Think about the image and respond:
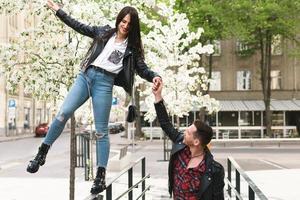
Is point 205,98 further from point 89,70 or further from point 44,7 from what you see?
point 89,70

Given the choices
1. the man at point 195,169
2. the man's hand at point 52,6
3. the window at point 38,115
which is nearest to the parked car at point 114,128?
the window at point 38,115

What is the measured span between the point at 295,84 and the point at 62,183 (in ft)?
120

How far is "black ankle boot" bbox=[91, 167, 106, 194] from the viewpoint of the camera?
4789mm

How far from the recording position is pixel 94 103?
498cm

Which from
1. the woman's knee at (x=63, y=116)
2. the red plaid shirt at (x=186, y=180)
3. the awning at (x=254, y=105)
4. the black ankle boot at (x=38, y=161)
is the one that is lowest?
the red plaid shirt at (x=186, y=180)

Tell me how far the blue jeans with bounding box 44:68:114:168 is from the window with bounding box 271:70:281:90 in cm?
4695

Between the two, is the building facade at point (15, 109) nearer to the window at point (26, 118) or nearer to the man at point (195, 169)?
the window at point (26, 118)

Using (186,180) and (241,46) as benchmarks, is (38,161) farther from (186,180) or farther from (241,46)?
(241,46)

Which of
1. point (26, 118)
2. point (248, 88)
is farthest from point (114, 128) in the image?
point (248, 88)

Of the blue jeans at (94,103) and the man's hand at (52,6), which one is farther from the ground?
the man's hand at (52,6)

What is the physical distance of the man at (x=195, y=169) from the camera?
4457mm

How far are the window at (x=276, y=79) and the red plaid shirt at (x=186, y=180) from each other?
47.2 metres

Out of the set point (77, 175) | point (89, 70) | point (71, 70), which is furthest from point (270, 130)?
point (89, 70)

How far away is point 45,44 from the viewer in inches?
347
